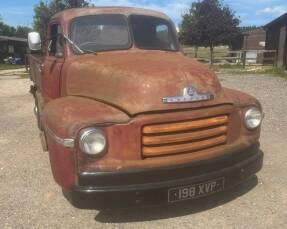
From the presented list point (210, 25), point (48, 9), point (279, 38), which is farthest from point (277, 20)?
point (48, 9)

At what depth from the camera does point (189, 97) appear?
4008 millimetres

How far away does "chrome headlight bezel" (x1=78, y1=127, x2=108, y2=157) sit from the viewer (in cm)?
371

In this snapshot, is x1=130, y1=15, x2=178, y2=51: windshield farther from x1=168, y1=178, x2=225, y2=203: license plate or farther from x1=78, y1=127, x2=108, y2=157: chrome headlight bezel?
x1=168, y1=178, x2=225, y2=203: license plate

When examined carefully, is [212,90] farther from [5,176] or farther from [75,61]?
[5,176]

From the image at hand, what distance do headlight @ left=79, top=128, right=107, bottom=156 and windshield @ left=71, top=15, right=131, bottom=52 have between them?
182 centimetres

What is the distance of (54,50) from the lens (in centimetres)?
597

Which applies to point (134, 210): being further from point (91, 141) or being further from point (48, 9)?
point (48, 9)

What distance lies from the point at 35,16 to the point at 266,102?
3920 cm

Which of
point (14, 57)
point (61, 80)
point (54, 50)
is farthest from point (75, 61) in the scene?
point (14, 57)

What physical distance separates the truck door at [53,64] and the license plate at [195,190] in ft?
7.46

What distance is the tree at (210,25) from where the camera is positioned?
3391 cm

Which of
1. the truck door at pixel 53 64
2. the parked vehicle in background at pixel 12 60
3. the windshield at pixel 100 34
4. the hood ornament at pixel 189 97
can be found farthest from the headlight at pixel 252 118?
the parked vehicle in background at pixel 12 60

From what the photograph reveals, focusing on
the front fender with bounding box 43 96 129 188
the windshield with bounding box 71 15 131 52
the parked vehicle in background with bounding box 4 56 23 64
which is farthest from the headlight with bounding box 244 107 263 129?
the parked vehicle in background with bounding box 4 56 23 64

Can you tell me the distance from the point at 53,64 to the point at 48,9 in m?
38.8
